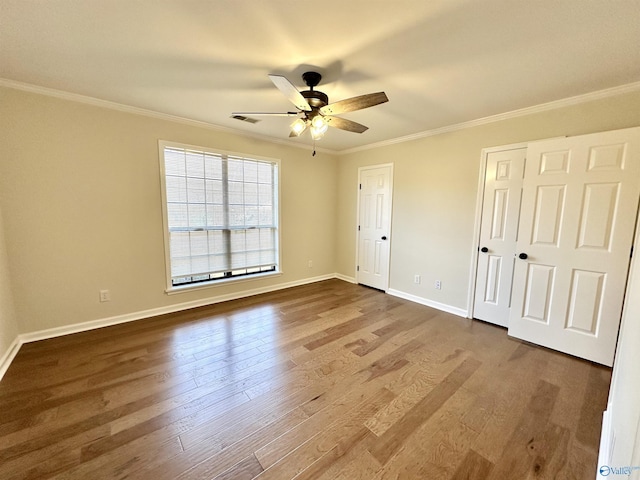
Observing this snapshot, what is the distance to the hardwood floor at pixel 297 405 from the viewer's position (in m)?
1.38

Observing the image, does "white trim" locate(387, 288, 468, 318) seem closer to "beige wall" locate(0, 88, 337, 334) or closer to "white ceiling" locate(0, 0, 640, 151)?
"white ceiling" locate(0, 0, 640, 151)

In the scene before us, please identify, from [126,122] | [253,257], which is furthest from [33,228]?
[253,257]

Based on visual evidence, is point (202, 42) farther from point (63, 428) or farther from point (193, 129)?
point (63, 428)

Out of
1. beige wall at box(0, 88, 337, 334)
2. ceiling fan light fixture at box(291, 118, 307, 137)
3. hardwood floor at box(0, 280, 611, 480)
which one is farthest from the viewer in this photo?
beige wall at box(0, 88, 337, 334)

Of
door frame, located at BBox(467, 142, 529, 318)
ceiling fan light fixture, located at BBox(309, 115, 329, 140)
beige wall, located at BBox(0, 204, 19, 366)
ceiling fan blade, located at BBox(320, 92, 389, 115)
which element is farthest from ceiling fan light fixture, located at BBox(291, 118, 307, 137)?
beige wall, located at BBox(0, 204, 19, 366)

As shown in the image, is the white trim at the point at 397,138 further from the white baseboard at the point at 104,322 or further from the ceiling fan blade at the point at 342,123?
the white baseboard at the point at 104,322

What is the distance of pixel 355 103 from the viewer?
76.2 inches

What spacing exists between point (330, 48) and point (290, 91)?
387mm

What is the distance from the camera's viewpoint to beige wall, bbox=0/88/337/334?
2.40m

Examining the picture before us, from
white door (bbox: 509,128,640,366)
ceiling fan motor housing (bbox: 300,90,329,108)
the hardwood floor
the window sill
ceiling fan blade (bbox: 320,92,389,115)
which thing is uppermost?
ceiling fan motor housing (bbox: 300,90,329,108)

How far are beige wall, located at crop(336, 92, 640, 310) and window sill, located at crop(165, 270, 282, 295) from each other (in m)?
2.08

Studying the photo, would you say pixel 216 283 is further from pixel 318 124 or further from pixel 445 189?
pixel 445 189

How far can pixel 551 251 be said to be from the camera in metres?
2.54

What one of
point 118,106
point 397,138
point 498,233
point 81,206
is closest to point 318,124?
point 397,138
